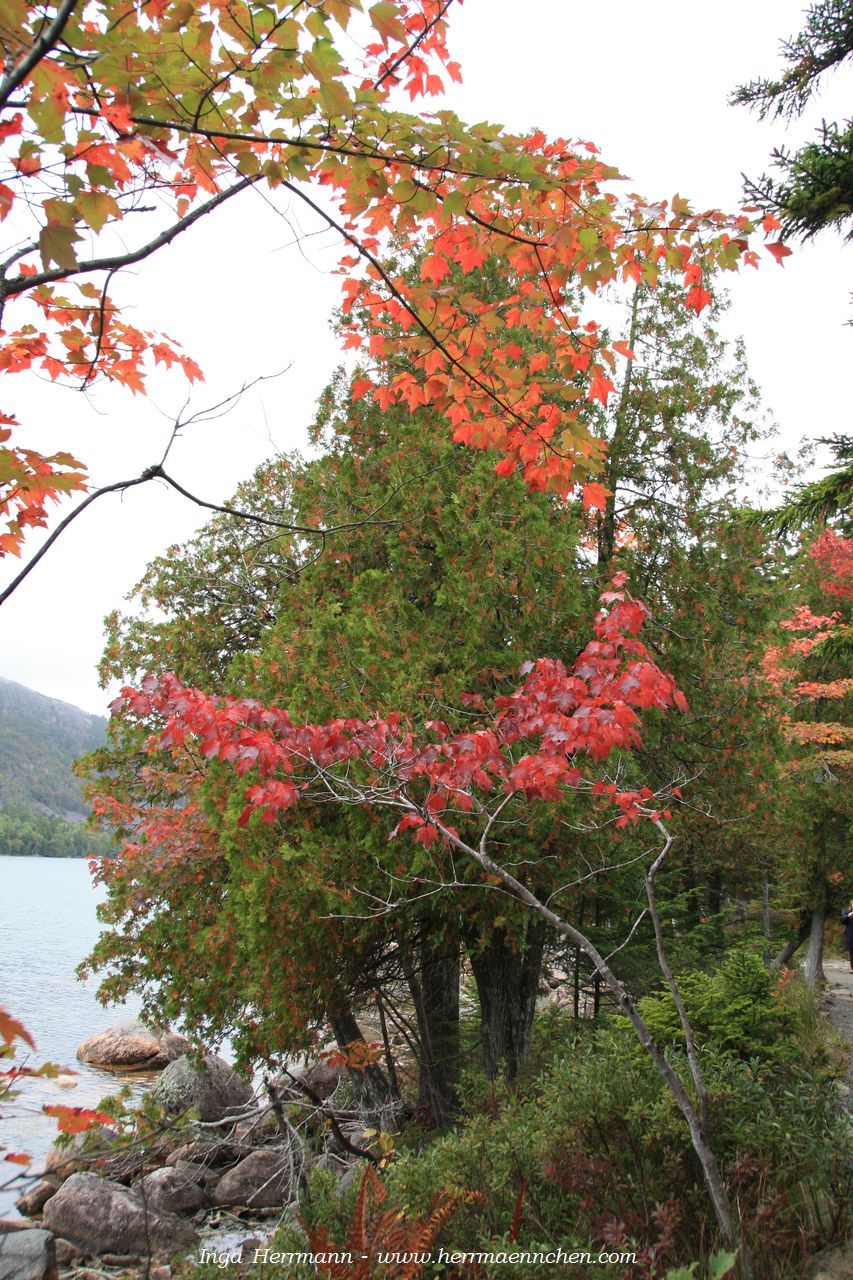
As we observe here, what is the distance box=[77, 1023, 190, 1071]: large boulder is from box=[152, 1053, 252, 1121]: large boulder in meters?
4.45

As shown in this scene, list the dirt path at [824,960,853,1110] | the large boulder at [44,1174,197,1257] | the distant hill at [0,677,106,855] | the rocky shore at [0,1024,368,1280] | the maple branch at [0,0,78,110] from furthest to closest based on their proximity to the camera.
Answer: the distant hill at [0,677,106,855], the dirt path at [824,960,853,1110], the large boulder at [44,1174,197,1257], the rocky shore at [0,1024,368,1280], the maple branch at [0,0,78,110]

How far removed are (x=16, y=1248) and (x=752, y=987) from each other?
6.34 metres

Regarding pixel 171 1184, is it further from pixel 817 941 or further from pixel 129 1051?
pixel 817 941

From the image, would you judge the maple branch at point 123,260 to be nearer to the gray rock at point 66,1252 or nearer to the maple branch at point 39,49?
the maple branch at point 39,49

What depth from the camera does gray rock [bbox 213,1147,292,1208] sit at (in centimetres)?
916

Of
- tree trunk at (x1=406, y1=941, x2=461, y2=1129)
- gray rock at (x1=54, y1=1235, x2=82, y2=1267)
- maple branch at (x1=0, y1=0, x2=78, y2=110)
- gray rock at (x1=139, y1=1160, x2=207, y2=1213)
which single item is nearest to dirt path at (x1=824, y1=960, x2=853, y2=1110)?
tree trunk at (x1=406, y1=941, x2=461, y2=1129)

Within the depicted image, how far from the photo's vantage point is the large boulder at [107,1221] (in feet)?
26.3

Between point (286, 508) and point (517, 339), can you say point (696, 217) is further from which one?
point (286, 508)

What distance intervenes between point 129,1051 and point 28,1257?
412 inches

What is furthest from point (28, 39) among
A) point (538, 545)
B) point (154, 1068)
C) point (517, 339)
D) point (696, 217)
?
point (154, 1068)

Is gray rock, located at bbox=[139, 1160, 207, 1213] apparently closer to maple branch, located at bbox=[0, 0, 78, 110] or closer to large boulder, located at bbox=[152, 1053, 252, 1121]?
large boulder, located at bbox=[152, 1053, 252, 1121]

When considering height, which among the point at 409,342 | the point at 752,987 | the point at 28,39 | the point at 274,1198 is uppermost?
the point at 409,342

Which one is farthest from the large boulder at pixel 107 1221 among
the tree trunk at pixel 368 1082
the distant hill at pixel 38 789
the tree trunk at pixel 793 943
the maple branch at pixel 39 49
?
the distant hill at pixel 38 789

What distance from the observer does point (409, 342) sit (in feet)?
10.2
